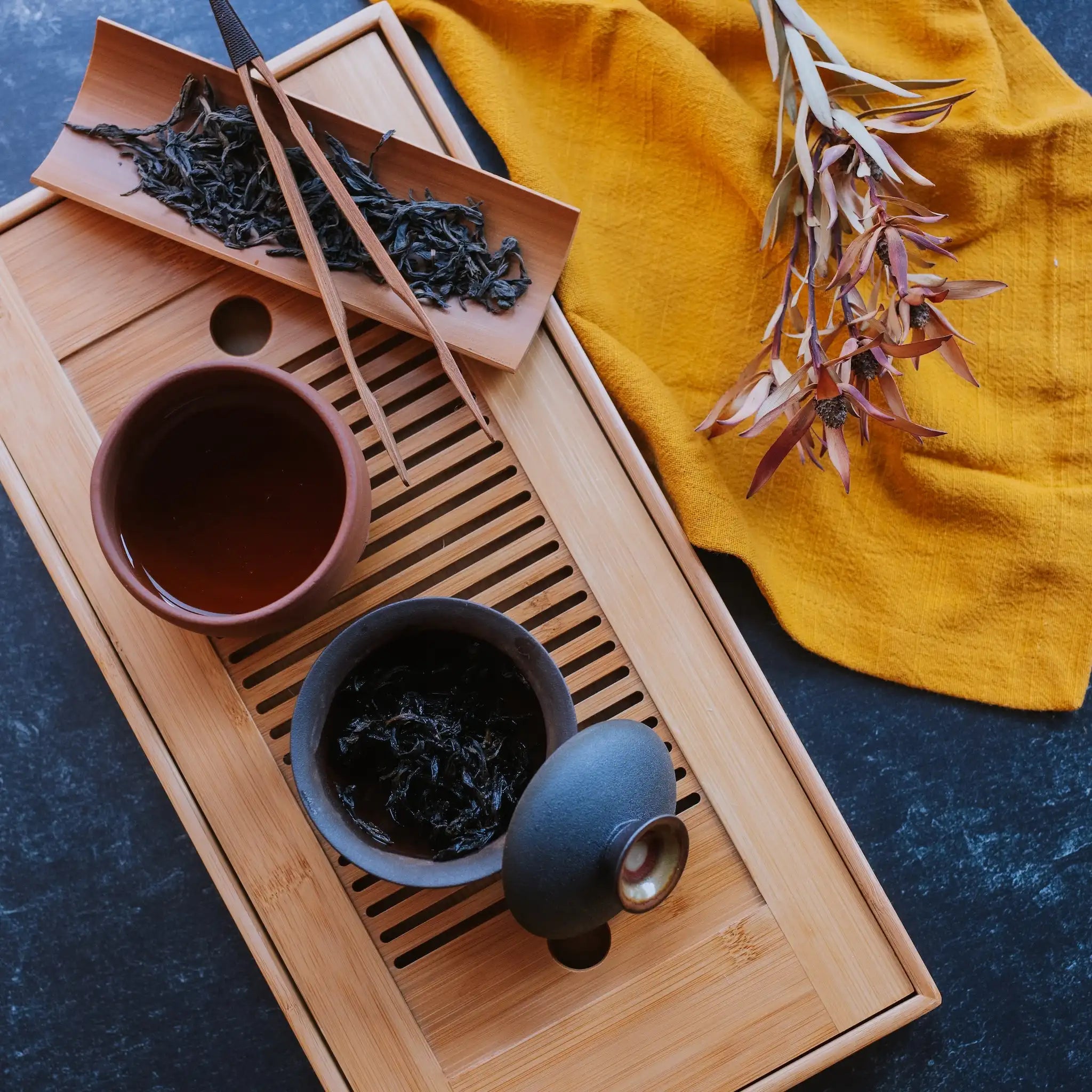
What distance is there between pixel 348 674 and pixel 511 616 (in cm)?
16

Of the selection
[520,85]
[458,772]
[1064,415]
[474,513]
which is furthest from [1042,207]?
[458,772]

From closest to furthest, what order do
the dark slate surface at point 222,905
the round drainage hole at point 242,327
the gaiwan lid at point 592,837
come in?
1. the gaiwan lid at point 592,837
2. the round drainage hole at point 242,327
3. the dark slate surface at point 222,905

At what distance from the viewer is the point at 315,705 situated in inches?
28.0

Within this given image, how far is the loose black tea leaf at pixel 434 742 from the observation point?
0.74 m

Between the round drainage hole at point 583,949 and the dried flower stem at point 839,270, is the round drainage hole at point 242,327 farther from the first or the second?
the round drainage hole at point 583,949

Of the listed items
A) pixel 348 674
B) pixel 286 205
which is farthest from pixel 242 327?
pixel 348 674

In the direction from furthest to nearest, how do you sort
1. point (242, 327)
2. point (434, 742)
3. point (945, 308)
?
point (945, 308) < point (242, 327) < point (434, 742)

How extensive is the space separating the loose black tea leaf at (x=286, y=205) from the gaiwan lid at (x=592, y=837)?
16.1 inches

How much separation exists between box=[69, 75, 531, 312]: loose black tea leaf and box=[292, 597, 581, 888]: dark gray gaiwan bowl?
0.29m

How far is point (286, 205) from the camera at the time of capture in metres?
0.83

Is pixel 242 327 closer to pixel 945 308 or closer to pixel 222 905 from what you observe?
pixel 222 905

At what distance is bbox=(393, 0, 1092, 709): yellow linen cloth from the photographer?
37.7 inches

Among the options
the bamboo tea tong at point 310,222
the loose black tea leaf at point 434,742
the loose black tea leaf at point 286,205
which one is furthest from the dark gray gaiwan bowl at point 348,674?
the loose black tea leaf at point 286,205

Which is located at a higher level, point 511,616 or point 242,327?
point 242,327
